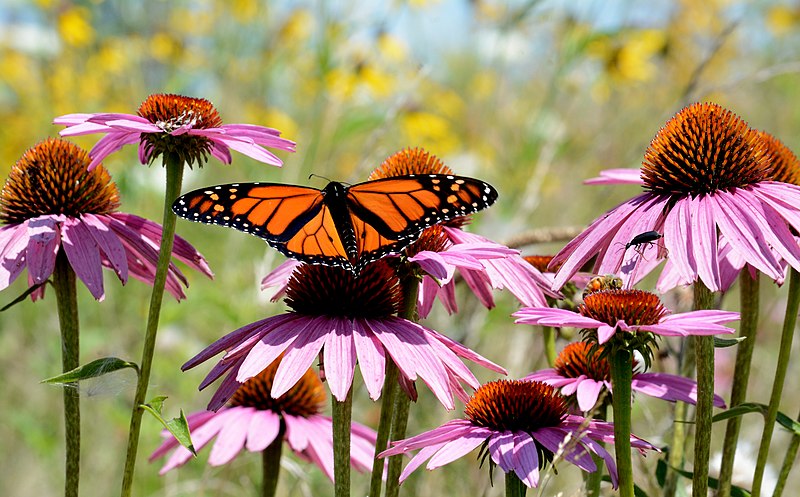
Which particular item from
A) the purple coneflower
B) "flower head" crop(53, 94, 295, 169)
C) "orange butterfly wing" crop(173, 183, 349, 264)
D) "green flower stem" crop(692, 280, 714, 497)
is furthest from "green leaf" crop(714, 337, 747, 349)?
"flower head" crop(53, 94, 295, 169)

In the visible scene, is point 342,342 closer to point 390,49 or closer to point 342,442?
point 342,442

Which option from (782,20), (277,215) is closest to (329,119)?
(277,215)

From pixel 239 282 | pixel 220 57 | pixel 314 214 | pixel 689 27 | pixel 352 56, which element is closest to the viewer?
pixel 314 214

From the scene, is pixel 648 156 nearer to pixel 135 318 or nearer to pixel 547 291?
pixel 547 291

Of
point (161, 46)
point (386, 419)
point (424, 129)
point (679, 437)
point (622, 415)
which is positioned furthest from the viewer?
point (424, 129)

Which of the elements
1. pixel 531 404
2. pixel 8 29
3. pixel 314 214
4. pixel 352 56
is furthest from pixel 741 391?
pixel 8 29
